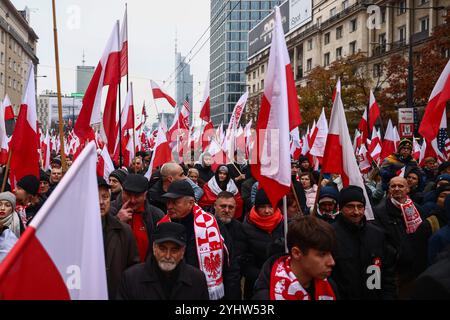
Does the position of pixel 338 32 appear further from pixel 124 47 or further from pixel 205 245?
pixel 205 245

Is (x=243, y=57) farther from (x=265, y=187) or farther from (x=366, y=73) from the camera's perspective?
(x=265, y=187)

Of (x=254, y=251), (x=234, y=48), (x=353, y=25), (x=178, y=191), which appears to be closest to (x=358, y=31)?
(x=353, y=25)

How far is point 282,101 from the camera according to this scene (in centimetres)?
414

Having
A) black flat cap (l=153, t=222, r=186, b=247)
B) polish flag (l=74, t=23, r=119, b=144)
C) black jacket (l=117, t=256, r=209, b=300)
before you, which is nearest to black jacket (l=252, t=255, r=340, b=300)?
black jacket (l=117, t=256, r=209, b=300)

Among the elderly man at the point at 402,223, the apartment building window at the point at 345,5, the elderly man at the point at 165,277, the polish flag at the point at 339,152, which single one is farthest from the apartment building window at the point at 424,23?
the elderly man at the point at 165,277

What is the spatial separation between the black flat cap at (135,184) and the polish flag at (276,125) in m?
0.95

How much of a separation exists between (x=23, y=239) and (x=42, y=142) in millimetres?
12778

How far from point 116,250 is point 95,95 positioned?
293cm

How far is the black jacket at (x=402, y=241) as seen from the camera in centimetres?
453

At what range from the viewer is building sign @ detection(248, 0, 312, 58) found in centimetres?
5531

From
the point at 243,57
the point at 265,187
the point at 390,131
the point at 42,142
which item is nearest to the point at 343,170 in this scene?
the point at 265,187

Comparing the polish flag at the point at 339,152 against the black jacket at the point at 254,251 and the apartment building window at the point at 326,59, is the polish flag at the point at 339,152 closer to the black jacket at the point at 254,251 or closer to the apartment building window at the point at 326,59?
the black jacket at the point at 254,251

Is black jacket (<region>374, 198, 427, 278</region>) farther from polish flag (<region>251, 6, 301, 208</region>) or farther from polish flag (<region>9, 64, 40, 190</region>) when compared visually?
polish flag (<region>9, 64, 40, 190</region>)

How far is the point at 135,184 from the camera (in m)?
4.48
